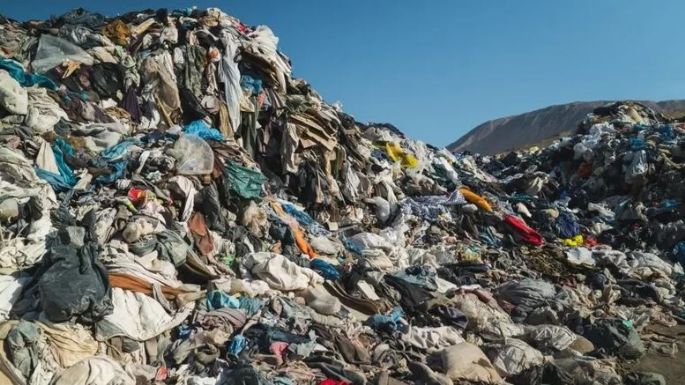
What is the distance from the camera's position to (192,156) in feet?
22.1

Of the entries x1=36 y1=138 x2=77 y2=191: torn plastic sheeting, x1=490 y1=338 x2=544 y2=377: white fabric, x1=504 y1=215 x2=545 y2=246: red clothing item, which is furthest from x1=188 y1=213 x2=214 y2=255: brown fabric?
x1=504 y1=215 x2=545 y2=246: red clothing item

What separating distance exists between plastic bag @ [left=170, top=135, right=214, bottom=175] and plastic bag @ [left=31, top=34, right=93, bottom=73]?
2.81 meters

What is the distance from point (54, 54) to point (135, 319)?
5.87 metres

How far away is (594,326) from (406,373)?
267cm

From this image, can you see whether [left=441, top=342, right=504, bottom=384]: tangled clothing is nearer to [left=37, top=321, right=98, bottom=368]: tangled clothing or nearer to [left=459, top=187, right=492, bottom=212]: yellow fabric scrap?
[left=37, top=321, right=98, bottom=368]: tangled clothing

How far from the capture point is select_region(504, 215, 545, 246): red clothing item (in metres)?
9.48

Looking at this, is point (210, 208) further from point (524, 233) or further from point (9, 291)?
point (524, 233)

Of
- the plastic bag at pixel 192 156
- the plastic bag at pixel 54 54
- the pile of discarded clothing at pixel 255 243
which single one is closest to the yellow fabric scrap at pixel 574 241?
the pile of discarded clothing at pixel 255 243

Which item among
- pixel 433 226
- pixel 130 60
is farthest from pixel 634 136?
pixel 130 60

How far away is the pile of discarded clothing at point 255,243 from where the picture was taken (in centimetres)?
417

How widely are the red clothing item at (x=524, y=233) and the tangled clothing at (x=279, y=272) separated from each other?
→ 537 cm

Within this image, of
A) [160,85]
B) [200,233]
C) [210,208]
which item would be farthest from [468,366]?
[160,85]

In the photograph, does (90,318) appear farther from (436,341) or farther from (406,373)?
(436,341)

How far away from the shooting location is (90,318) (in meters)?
3.95
